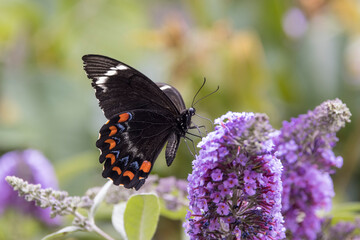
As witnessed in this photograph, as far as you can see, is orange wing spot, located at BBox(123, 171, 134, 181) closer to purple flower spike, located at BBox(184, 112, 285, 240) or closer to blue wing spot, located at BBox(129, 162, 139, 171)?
blue wing spot, located at BBox(129, 162, 139, 171)

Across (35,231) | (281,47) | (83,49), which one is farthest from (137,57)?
(35,231)

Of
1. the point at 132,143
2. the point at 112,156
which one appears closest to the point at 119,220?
the point at 112,156

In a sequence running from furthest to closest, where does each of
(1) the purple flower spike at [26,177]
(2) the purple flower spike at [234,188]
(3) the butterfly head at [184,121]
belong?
(1) the purple flower spike at [26,177]
(3) the butterfly head at [184,121]
(2) the purple flower spike at [234,188]

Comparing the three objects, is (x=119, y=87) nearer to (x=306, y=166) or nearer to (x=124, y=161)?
(x=124, y=161)

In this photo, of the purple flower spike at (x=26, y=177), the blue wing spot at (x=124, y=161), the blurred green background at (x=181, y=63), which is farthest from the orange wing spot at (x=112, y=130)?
the blurred green background at (x=181, y=63)

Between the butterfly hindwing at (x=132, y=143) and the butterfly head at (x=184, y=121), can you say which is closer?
the butterfly hindwing at (x=132, y=143)

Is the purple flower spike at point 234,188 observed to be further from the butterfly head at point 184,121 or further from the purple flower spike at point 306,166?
the butterfly head at point 184,121

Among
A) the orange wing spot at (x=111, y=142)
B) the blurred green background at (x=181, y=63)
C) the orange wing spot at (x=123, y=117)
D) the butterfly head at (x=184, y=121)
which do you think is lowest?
the orange wing spot at (x=111, y=142)
